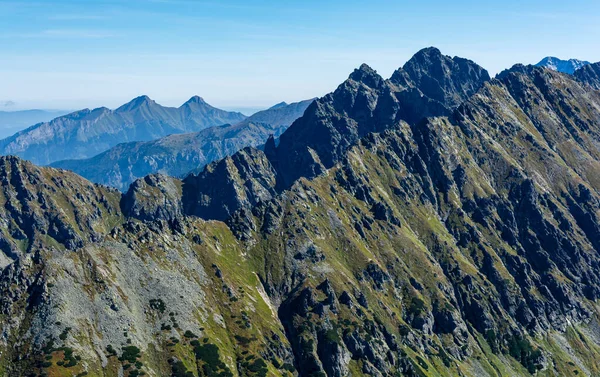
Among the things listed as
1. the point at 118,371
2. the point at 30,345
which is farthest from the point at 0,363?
the point at 118,371

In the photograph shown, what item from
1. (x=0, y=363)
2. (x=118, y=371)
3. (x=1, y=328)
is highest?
(x=1, y=328)

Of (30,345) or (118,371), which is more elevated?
(30,345)

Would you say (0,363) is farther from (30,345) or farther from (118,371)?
(118,371)

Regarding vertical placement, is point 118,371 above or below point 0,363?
below

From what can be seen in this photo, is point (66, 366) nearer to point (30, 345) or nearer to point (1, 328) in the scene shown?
point (30, 345)

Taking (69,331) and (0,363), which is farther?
(69,331)

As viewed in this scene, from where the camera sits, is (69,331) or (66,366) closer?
(66,366)

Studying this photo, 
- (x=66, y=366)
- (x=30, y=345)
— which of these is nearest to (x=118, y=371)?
(x=66, y=366)

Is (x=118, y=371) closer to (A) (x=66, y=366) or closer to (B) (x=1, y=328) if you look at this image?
(A) (x=66, y=366)
